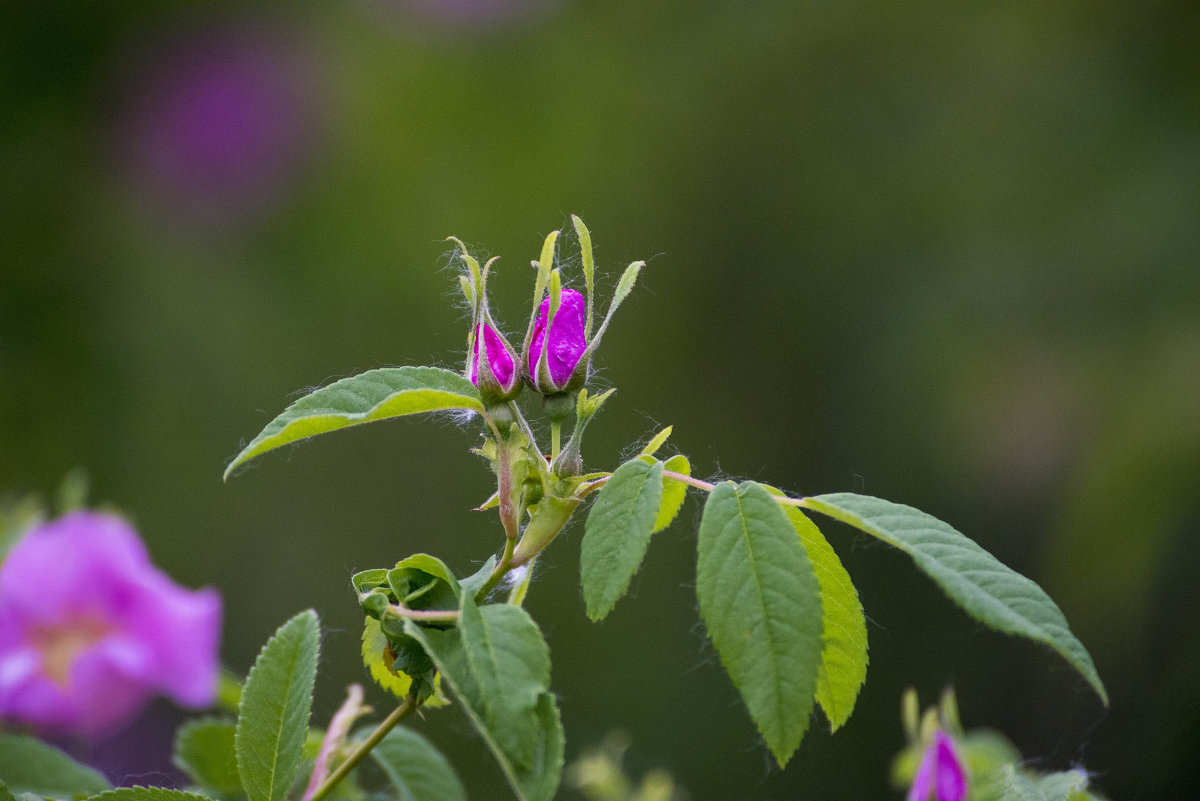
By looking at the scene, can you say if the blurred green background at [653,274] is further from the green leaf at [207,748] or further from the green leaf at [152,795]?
the green leaf at [152,795]

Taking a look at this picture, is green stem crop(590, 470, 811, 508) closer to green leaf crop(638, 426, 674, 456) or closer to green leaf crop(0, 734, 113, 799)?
green leaf crop(638, 426, 674, 456)

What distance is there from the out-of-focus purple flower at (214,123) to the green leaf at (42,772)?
1.94 m

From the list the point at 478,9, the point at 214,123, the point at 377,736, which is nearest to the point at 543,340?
the point at 377,736

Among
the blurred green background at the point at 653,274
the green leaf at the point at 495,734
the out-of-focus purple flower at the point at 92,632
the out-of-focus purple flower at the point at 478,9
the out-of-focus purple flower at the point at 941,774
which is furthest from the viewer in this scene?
the out-of-focus purple flower at the point at 478,9

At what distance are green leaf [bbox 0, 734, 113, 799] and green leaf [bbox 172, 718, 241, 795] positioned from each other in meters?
0.04

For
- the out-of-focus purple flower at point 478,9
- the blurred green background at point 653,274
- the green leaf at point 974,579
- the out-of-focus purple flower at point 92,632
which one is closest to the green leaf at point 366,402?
the green leaf at point 974,579

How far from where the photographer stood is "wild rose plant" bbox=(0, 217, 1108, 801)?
0.23 meters

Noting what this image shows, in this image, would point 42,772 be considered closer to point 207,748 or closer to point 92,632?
point 207,748

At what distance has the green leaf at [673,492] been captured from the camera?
0.31 meters

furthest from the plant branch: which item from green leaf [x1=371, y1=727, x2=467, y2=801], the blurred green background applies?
the blurred green background

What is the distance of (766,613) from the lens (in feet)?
0.81

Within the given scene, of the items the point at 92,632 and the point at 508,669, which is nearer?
the point at 508,669

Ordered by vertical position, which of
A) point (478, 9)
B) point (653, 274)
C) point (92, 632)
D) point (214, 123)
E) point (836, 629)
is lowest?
point (653, 274)

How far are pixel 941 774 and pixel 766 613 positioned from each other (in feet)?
0.40
